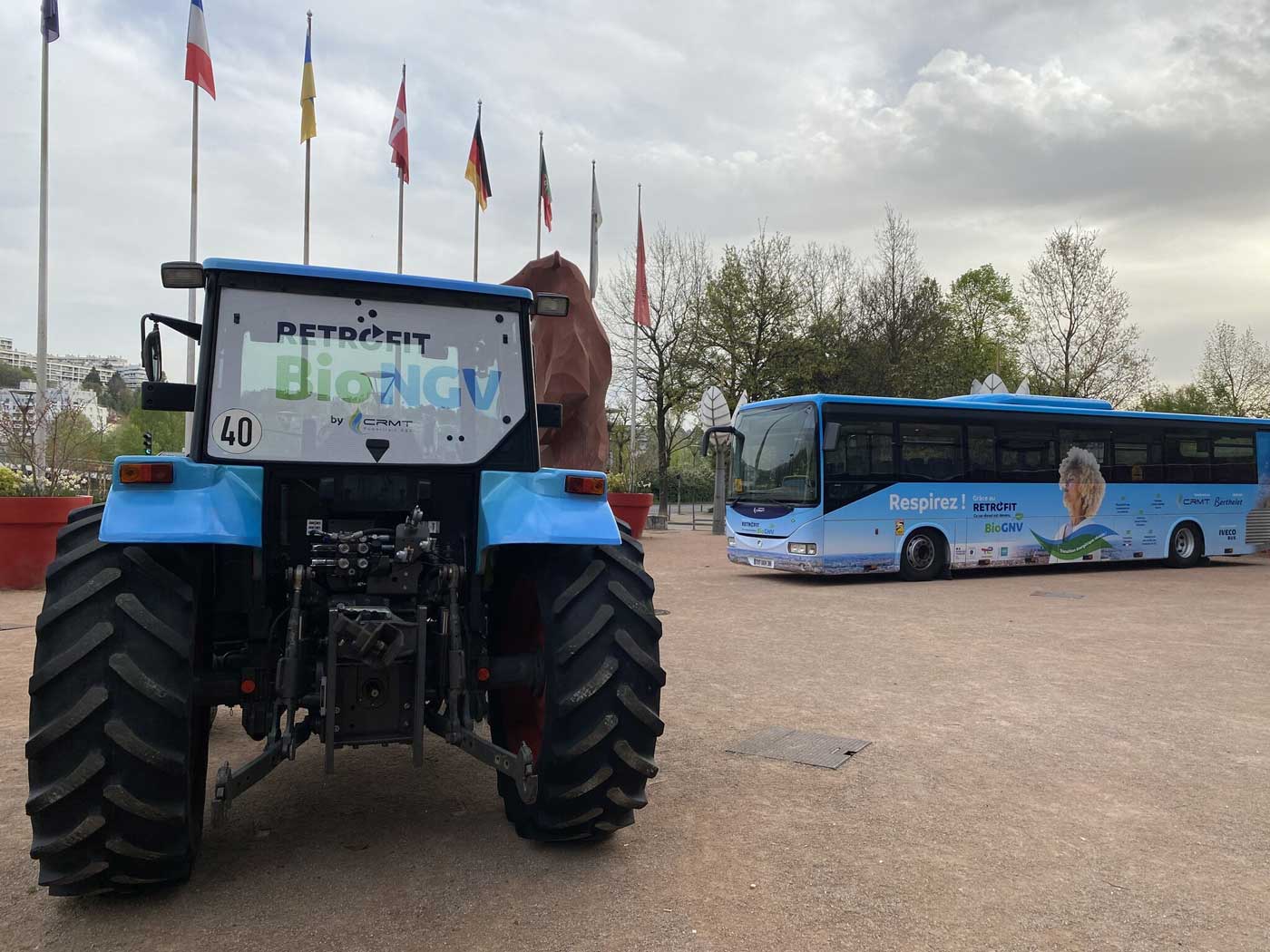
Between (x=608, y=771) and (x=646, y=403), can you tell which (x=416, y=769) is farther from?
(x=646, y=403)

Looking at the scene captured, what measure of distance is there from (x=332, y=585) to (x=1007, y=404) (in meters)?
15.3

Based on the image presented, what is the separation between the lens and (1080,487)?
17.5 m

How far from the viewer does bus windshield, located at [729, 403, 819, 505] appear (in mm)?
15102

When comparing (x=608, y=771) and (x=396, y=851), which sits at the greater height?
(x=608, y=771)

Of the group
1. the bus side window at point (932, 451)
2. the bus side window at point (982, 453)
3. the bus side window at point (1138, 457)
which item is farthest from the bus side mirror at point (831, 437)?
the bus side window at point (1138, 457)

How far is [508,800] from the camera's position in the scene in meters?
4.36

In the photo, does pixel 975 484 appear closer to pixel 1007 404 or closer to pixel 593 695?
pixel 1007 404

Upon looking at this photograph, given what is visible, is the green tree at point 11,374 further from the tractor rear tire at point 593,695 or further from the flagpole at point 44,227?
the tractor rear tire at point 593,695

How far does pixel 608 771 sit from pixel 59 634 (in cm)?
205

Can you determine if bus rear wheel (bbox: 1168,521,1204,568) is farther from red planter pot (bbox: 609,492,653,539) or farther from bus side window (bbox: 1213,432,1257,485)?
red planter pot (bbox: 609,492,653,539)

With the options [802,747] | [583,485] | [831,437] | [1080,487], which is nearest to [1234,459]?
[1080,487]

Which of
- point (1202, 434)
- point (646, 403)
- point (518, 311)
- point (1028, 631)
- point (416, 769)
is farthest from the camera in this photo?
point (646, 403)

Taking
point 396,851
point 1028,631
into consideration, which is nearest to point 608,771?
point 396,851

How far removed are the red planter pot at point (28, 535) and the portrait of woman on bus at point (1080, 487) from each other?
1537cm
